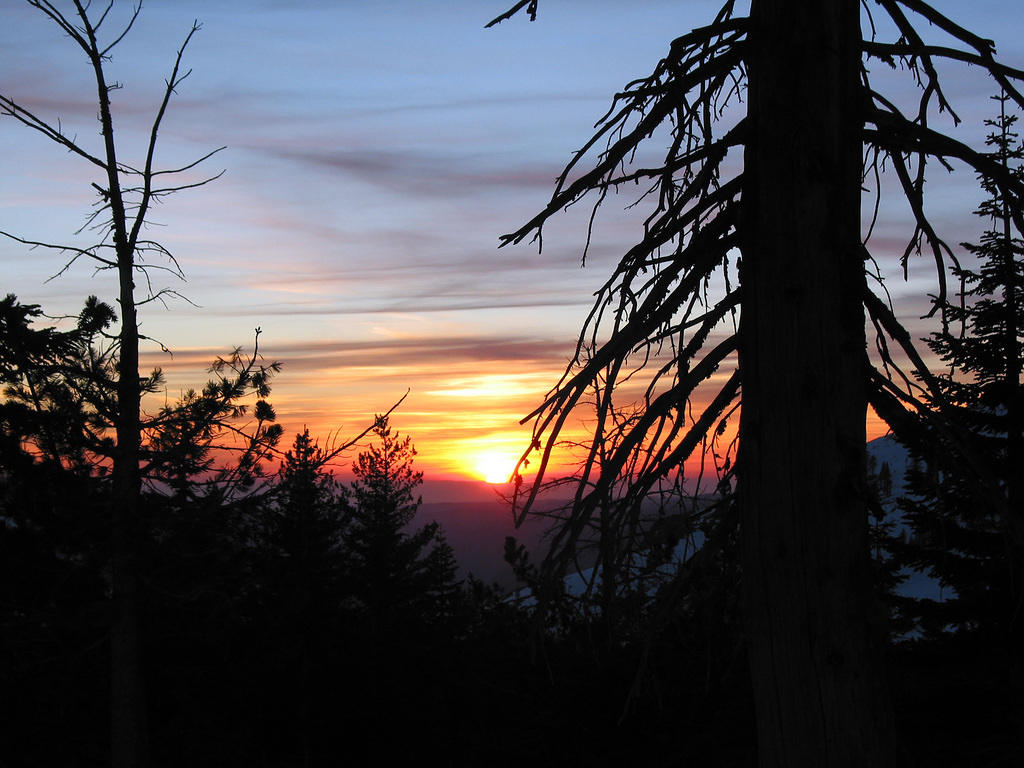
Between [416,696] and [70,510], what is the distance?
11.0m

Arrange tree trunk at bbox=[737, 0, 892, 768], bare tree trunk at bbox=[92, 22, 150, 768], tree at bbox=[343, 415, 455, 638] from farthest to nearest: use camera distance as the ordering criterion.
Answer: tree at bbox=[343, 415, 455, 638]
bare tree trunk at bbox=[92, 22, 150, 768]
tree trunk at bbox=[737, 0, 892, 768]

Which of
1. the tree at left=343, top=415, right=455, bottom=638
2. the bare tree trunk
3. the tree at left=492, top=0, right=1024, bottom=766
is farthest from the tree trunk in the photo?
the tree at left=343, top=415, right=455, bottom=638

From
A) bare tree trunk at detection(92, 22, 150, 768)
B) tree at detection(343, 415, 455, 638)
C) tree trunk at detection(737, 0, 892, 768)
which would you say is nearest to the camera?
tree trunk at detection(737, 0, 892, 768)

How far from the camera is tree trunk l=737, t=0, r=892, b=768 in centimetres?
350

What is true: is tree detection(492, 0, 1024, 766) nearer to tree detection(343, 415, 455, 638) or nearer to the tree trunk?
the tree trunk

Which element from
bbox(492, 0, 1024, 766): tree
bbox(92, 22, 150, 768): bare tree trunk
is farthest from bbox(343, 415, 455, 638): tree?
bbox(492, 0, 1024, 766): tree

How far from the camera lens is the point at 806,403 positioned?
12.0 ft

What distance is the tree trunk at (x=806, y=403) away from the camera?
3.50 m

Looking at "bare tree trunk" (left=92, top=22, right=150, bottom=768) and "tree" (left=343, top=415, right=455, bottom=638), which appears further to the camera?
"tree" (left=343, top=415, right=455, bottom=638)

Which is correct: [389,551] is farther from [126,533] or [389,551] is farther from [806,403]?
[806,403]

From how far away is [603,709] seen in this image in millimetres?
16734

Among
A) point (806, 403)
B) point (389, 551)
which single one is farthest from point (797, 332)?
point (389, 551)

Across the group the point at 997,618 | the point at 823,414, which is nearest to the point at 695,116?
the point at 823,414

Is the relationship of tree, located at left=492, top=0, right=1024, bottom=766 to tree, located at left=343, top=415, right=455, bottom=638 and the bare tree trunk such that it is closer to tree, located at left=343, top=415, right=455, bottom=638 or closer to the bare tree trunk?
the bare tree trunk
